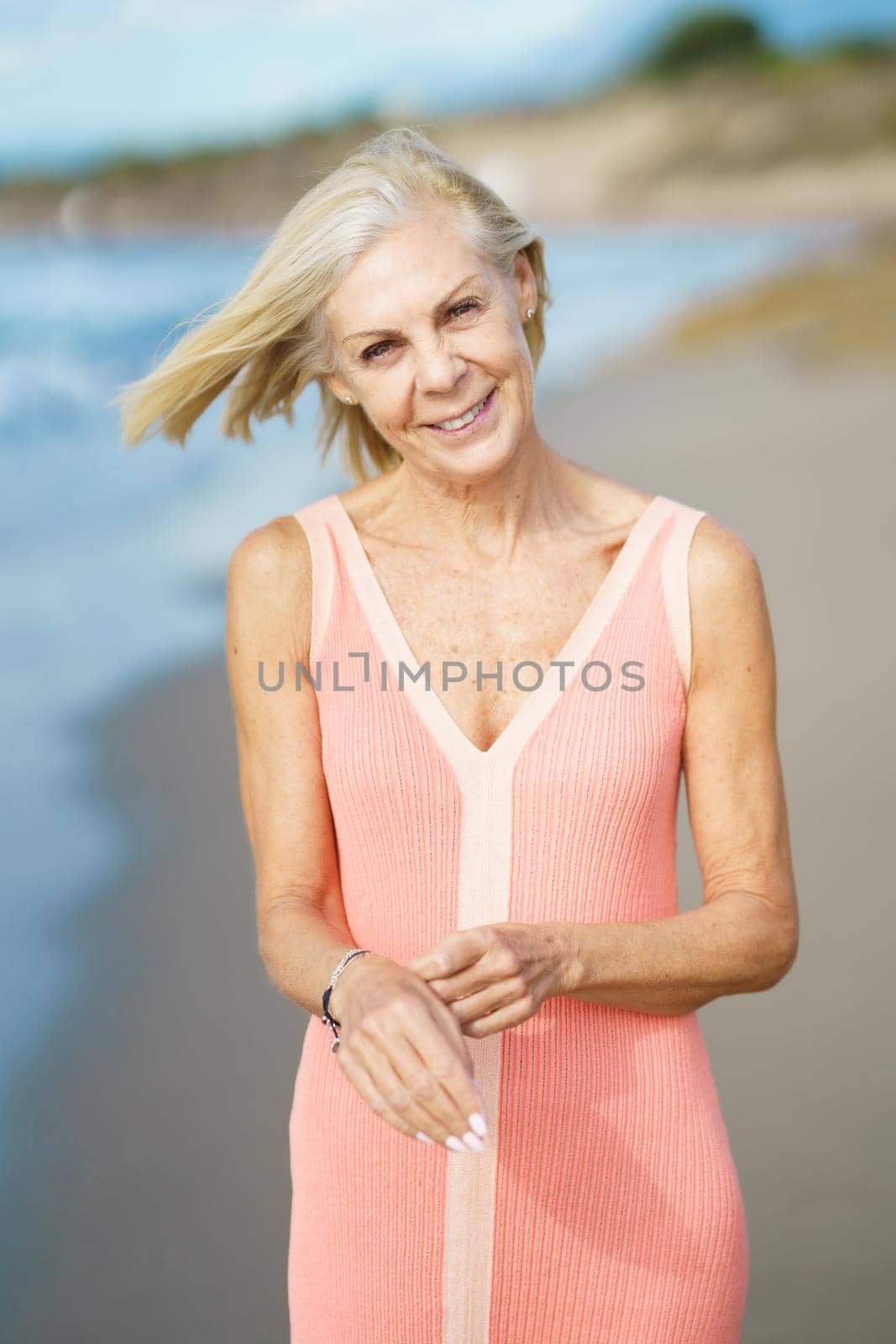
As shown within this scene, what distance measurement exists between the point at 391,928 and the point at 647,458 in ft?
11.8

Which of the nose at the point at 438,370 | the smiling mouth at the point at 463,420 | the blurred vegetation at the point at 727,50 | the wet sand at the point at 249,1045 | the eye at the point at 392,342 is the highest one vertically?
the blurred vegetation at the point at 727,50

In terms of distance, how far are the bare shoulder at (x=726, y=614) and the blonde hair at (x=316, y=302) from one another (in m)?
0.35

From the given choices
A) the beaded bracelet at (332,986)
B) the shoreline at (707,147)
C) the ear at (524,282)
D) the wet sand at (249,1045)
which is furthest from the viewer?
the shoreline at (707,147)

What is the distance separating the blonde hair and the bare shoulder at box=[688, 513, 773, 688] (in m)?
0.35

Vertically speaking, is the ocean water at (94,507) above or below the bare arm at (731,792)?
above

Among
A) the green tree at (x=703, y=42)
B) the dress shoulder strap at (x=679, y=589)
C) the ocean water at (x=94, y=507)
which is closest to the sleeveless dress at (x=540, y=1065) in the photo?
the dress shoulder strap at (x=679, y=589)

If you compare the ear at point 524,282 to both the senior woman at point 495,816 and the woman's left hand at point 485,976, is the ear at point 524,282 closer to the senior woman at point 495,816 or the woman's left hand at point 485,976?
the senior woman at point 495,816

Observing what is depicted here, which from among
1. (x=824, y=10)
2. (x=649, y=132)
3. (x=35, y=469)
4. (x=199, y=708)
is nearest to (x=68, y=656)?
(x=199, y=708)

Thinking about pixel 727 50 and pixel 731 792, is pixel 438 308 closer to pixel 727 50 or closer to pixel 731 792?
pixel 731 792

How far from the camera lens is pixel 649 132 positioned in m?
5.80

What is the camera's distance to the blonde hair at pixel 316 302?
1.56m

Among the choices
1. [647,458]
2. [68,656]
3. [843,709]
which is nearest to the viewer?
[843,709]

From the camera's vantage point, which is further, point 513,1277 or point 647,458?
point 647,458

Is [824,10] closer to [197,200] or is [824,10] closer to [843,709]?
[197,200]
